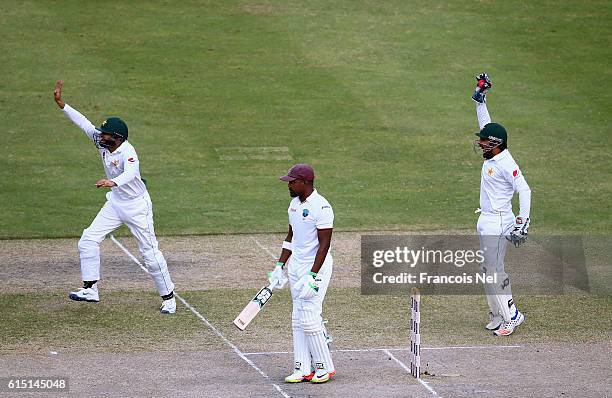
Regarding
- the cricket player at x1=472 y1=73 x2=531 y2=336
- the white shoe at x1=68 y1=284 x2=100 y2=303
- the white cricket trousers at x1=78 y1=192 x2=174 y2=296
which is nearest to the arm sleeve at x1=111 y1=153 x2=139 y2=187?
the white cricket trousers at x1=78 y1=192 x2=174 y2=296

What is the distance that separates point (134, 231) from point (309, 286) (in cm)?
369

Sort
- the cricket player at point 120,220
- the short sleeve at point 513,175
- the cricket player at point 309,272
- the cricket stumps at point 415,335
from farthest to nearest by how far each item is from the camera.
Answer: the cricket player at point 120,220 < the short sleeve at point 513,175 < the cricket player at point 309,272 < the cricket stumps at point 415,335

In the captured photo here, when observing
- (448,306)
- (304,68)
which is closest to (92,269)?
(448,306)

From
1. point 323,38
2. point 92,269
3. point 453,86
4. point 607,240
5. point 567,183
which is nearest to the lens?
point 92,269

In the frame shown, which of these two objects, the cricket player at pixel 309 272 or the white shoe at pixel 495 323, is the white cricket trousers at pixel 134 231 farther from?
the white shoe at pixel 495 323

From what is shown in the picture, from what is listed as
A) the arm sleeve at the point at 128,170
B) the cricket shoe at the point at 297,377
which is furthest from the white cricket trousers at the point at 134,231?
the cricket shoe at the point at 297,377

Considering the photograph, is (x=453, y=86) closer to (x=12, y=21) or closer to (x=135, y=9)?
(x=135, y=9)

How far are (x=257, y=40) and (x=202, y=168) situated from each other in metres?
6.83

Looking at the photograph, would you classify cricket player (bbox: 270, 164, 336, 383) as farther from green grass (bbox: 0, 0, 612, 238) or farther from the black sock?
green grass (bbox: 0, 0, 612, 238)

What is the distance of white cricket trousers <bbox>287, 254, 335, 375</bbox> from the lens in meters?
11.7

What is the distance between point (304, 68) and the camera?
26.9 meters

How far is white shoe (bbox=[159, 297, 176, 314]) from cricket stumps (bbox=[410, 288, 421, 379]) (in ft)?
11.8

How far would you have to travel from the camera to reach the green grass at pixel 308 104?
20.4m

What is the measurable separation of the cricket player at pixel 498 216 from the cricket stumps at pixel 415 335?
2044 millimetres
